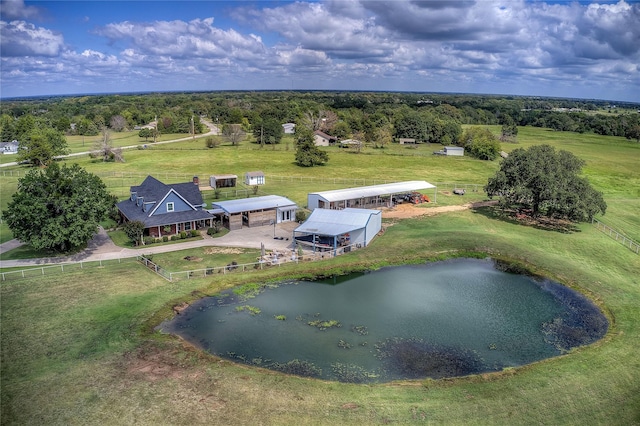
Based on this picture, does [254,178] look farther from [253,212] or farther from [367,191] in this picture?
[253,212]

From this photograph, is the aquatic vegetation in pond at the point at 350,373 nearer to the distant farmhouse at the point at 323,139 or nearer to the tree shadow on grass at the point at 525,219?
the tree shadow on grass at the point at 525,219

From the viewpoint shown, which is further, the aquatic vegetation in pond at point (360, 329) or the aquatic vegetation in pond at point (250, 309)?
the aquatic vegetation in pond at point (250, 309)

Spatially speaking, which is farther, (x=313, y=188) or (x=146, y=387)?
(x=313, y=188)

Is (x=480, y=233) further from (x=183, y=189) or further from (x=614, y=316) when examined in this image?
(x=183, y=189)

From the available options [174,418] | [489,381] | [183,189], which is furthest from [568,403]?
[183,189]

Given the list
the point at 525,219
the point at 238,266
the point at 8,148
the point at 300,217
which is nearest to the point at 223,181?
the point at 300,217

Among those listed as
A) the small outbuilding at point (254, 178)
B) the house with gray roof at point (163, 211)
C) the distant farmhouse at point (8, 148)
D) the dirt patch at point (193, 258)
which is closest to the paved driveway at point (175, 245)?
the house with gray roof at point (163, 211)

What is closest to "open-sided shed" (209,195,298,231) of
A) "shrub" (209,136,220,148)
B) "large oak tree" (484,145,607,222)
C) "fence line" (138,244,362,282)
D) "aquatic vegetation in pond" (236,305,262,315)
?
"fence line" (138,244,362,282)
